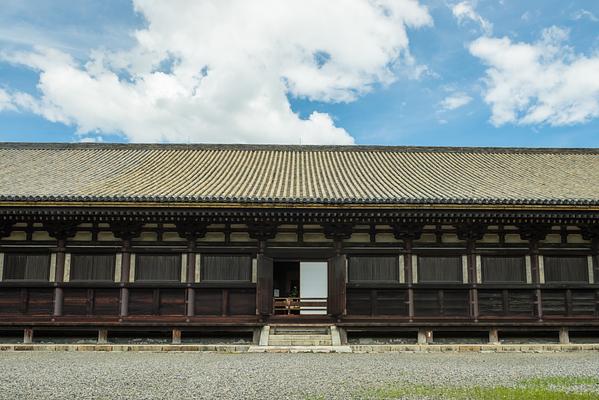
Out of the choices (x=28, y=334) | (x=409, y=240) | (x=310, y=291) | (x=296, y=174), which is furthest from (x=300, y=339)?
(x=28, y=334)

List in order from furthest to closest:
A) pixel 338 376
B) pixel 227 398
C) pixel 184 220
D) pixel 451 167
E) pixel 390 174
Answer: pixel 451 167
pixel 390 174
pixel 184 220
pixel 338 376
pixel 227 398

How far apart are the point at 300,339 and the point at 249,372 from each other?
4.11m

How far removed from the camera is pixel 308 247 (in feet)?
47.4

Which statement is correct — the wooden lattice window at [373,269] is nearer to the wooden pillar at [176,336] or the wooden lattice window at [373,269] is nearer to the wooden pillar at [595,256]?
the wooden pillar at [176,336]

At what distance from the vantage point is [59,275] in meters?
14.2

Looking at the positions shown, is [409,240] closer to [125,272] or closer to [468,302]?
[468,302]

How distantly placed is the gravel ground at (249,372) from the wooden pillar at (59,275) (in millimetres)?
1611

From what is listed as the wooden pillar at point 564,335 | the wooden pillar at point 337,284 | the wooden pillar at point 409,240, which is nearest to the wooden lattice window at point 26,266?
the wooden pillar at point 337,284

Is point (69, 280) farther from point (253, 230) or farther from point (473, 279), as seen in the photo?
point (473, 279)

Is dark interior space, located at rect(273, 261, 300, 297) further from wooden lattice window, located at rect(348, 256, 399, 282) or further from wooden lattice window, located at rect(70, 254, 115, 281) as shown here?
wooden lattice window, located at rect(70, 254, 115, 281)

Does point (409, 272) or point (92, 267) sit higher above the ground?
point (92, 267)

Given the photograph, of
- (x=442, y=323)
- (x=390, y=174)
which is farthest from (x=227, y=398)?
(x=390, y=174)

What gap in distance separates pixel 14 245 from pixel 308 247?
800cm

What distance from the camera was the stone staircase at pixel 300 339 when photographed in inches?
492
